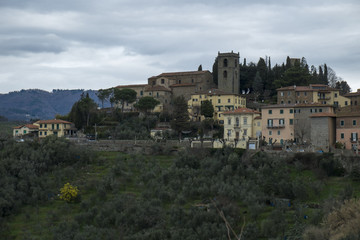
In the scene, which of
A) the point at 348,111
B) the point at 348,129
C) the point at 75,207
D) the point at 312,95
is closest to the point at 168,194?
the point at 75,207

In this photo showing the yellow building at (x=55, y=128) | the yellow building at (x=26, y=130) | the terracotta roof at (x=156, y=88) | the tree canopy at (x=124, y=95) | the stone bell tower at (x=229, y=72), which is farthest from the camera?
the stone bell tower at (x=229, y=72)

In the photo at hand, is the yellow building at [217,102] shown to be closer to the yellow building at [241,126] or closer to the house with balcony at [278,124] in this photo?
the yellow building at [241,126]

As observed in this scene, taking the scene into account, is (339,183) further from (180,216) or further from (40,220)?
(40,220)

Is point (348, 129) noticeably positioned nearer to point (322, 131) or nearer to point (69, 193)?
point (322, 131)

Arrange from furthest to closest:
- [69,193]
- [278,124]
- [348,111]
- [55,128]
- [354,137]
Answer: [55,128], [278,124], [348,111], [354,137], [69,193]

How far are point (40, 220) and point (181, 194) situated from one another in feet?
46.6

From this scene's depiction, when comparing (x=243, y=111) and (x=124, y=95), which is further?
(x=124, y=95)

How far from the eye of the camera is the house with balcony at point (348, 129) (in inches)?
2475

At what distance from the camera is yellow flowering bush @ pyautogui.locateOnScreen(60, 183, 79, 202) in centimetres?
5853

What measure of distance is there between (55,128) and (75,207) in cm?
2926

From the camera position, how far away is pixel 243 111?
239 feet

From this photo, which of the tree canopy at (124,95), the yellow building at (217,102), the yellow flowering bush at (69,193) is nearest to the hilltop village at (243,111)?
the yellow building at (217,102)

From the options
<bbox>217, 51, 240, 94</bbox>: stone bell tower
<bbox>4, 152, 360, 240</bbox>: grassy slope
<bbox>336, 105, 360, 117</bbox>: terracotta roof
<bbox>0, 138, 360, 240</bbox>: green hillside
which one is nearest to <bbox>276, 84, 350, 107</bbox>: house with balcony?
<bbox>336, 105, 360, 117</bbox>: terracotta roof

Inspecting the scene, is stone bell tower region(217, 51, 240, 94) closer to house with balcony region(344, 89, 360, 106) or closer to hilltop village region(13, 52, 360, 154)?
hilltop village region(13, 52, 360, 154)
